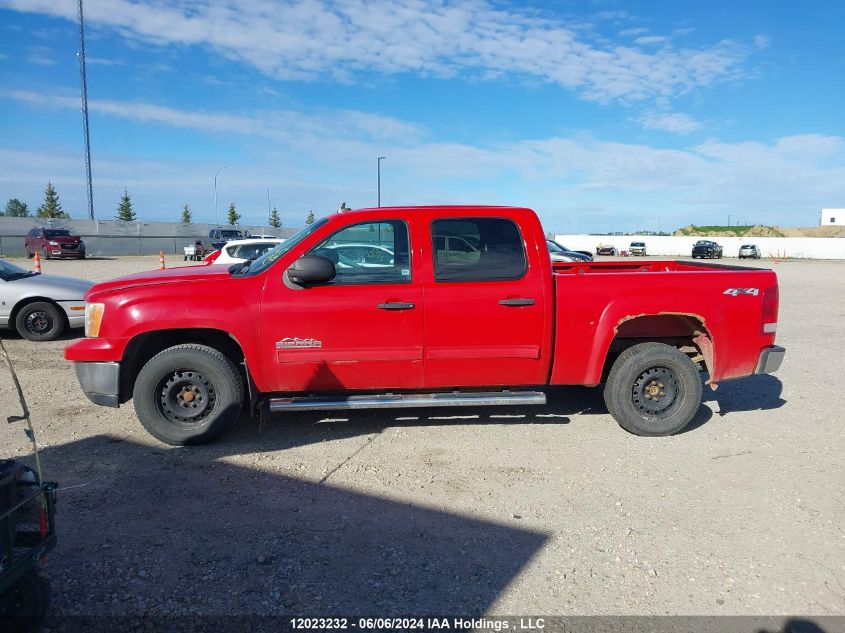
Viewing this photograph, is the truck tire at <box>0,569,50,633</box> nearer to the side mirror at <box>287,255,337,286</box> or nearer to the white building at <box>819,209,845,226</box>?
the side mirror at <box>287,255,337,286</box>

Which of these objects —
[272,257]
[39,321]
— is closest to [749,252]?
[39,321]

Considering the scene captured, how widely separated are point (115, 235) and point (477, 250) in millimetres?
45261

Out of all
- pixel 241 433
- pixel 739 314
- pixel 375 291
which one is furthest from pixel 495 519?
pixel 739 314

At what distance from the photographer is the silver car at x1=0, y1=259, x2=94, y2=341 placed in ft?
29.0

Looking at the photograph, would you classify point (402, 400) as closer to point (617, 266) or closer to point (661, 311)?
point (661, 311)

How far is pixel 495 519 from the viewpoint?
12.2 feet

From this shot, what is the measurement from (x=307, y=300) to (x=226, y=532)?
6.07 ft

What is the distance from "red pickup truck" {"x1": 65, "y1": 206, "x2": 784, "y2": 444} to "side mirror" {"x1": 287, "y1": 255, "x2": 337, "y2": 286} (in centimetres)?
2

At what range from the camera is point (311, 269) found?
455cm

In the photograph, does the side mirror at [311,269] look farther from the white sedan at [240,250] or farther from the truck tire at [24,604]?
the white sedan at [240,250]

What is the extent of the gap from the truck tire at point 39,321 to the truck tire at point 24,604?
7.55m

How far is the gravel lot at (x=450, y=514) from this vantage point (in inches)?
117

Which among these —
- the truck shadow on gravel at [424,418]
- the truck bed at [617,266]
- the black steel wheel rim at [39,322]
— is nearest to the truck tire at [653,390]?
the truck shadow on gravel at [424,418]

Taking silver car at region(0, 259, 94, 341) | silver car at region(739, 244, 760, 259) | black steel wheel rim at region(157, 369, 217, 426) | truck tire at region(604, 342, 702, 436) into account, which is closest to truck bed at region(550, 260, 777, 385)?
truck tire at region(604, 342, 702, 436)
